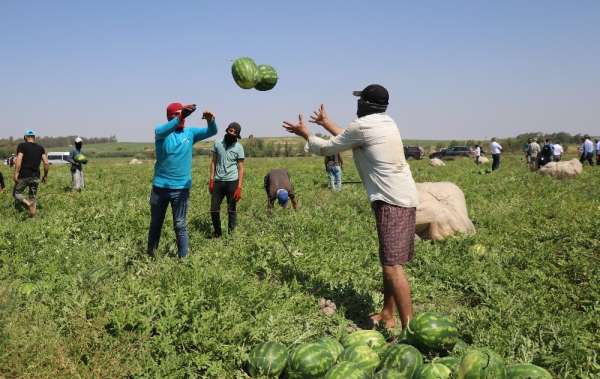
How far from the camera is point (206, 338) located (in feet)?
12.9

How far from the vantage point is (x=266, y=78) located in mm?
6191

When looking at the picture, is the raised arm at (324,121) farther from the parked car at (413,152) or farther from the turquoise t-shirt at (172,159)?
the parked car at (413,152)

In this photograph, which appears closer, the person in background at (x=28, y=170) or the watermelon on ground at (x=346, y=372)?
the watermelon on ground at (x=346, y=372)

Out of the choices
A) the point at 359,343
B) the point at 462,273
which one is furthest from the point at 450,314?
the point at 359,343

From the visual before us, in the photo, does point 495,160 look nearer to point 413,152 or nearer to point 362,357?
point 413,152

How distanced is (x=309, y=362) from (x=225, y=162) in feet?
17.5

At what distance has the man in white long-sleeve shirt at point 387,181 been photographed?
15.0 feet

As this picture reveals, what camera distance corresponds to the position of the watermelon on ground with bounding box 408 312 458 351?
3.78 meters

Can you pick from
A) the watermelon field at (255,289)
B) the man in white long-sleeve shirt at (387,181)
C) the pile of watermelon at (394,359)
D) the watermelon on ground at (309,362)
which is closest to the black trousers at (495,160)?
the watermelon field at (255,289)

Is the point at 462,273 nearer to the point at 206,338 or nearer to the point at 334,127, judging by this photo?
the point at 334,127

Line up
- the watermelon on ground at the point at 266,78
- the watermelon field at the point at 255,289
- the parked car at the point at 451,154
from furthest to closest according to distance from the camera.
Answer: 1. the parked car at the point at 451,154
2. the watermelon on ground at the point at 266,78
3. the watermelon field at the point at 255,289

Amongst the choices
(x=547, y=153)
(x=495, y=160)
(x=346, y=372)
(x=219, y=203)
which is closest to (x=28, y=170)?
(x=219, y=203)

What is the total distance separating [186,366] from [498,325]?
2998 mm

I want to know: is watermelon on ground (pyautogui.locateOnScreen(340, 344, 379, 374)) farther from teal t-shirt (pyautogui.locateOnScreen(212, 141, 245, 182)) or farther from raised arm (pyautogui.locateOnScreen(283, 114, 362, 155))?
teal t-shirt (pyautogui.locateOnScreen(212, 141, 245, 182))
